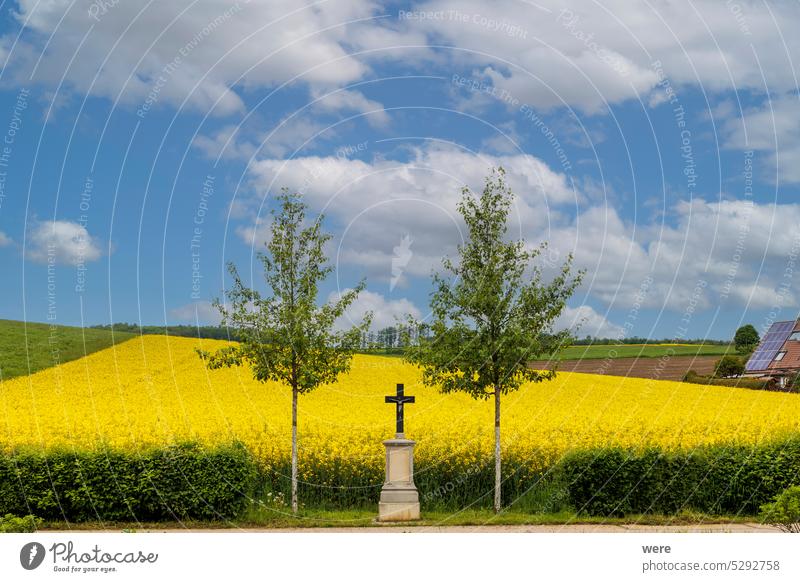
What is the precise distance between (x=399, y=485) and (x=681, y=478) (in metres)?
6.73

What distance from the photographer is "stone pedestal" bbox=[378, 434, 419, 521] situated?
1792 cm

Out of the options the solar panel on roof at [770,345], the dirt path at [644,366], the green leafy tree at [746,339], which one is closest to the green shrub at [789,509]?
the solar panel on roof at [770,345]

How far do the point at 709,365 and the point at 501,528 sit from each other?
3800 centimetres

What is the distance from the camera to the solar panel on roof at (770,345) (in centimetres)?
3841

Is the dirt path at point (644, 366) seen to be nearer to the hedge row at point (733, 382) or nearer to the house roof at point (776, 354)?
the hedge row at point (733, 382)

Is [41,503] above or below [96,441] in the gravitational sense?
below

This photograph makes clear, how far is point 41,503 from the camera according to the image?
57.9 feet

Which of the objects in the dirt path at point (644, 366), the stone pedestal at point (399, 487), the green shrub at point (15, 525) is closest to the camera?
the green shrub at point (15, 525)

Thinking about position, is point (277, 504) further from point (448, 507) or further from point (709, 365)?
point (709, 365)

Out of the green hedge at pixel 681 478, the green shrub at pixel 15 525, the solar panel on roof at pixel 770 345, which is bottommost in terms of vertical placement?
the green hedge at pixel 681 478

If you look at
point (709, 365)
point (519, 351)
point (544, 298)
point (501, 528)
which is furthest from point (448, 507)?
point (709, 365)

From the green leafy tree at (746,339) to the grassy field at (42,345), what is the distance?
139 feet

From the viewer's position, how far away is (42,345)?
51.8 metres

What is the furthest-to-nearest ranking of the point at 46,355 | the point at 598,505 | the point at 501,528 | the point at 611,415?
1. the point at 46,355
2. the point at 611,415
3. the point at 598,505
4. the point at 501,528
